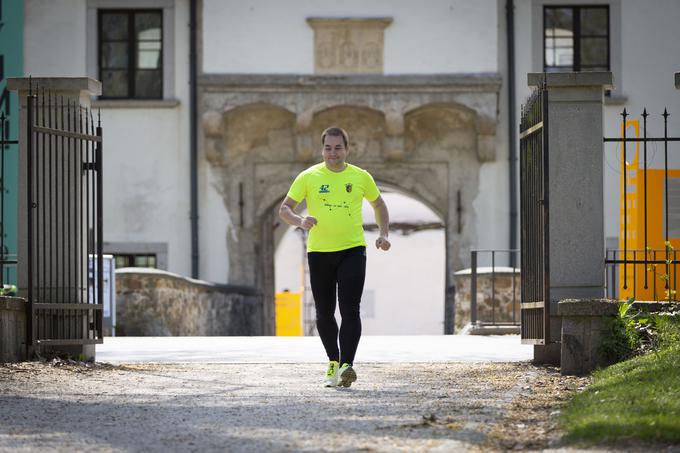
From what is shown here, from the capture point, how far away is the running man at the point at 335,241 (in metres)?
9.10

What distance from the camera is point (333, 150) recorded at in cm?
920

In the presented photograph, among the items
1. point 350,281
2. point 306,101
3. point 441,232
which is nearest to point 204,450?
point 350,281

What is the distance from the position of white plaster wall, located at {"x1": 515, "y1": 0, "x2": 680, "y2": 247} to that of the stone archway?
1065mm

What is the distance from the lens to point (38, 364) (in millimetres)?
10461

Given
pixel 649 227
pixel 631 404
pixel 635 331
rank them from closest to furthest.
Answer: pixel 631 404, pixel 635 331, pixel 649 227

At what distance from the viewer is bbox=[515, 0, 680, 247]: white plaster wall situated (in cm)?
2480

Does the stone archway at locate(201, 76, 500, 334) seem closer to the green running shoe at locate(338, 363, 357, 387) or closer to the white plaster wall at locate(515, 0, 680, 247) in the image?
the white plaster wall at locate(515, 0, 680, 247)

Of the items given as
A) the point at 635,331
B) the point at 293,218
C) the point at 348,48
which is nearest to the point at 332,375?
the point at 293,218

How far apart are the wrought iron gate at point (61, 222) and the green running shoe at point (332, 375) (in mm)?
2581

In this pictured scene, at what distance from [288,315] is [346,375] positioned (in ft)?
99.4

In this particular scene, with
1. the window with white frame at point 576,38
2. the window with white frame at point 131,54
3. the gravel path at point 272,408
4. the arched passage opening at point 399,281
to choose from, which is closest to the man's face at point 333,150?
the gravel path at point 272,408

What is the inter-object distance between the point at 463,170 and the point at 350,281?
1690 centimetres

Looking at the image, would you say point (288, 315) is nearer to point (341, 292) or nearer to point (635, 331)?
point (635, 331)

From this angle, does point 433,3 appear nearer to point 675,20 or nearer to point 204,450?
point 675,20
